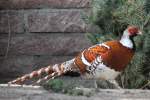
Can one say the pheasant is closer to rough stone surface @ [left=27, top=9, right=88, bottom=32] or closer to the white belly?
the white belly

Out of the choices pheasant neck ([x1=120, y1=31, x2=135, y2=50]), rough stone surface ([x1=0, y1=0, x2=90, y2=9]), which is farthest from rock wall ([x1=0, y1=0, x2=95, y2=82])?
pheasant neck ([x1=120, y1=31, x2=135, y2=50])

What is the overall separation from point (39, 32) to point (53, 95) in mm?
2159

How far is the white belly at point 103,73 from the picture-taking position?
13.3ft

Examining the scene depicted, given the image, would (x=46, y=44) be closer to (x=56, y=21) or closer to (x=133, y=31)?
(x=56, y=21)

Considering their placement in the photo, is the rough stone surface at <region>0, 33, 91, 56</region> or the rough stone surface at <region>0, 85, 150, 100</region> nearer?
the rough stone surface at <region>0, 85, 150, 100</region>

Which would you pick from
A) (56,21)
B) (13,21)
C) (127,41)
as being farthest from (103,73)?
(13,21)

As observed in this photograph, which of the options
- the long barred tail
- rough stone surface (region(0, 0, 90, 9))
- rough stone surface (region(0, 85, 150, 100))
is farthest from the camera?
rough stone surface (region(0, 0, 90, 9))

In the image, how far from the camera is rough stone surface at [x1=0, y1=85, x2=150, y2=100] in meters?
3.19

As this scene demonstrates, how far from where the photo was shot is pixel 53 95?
3.21 metres

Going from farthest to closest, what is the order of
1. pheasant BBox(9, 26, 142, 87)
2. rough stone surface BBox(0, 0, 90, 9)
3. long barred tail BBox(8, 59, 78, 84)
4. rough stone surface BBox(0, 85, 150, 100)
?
rough stone surface BBox(0, 0, 90, 9), long barred tail BBox(8, 59, 78, 84), pheasant BBox(9, 26, 142, 87), rough stone surface BBox(0, 85, 150, 100)

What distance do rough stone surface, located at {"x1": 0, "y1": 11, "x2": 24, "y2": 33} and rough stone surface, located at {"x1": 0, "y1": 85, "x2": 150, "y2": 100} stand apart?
77.0 inches

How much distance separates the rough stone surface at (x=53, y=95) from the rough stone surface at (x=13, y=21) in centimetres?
196

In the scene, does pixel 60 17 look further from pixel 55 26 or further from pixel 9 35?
pixel 9 35

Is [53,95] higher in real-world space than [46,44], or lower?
higher
